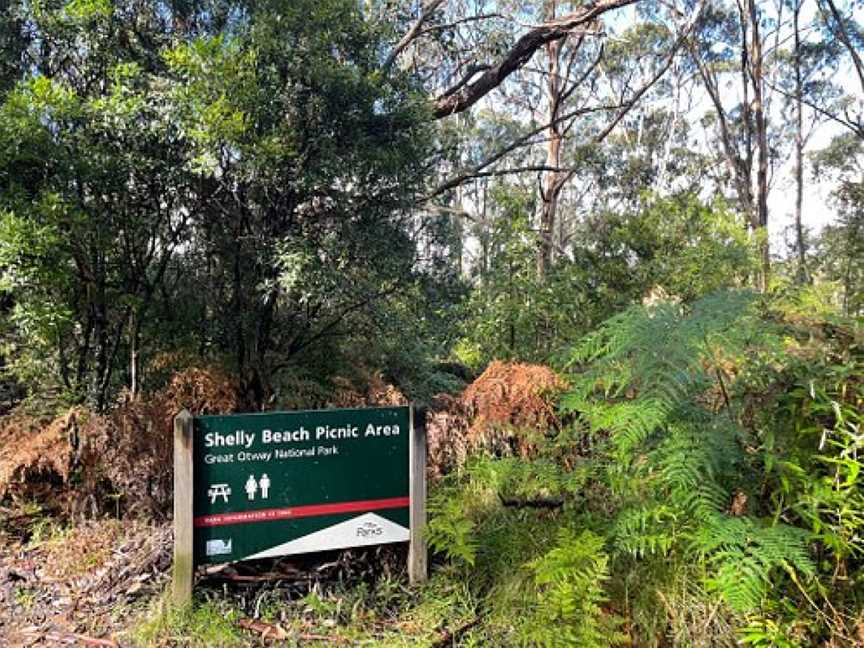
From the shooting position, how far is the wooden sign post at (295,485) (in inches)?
128

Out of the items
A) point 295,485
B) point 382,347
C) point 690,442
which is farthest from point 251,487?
point 382,347

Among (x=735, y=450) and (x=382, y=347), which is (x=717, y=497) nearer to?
(x=735, y=450)

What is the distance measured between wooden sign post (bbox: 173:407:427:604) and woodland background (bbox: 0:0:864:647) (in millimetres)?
243

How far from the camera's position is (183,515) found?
320cm

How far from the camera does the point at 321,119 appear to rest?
5.10 metres

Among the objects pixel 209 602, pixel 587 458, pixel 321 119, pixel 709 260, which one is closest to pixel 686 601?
pixel 587 458

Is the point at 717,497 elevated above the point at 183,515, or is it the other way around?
the point at 717,497

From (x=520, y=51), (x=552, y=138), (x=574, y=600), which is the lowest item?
(x=574, y=600)

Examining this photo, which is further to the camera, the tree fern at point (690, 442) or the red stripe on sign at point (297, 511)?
the red stripe on sign at point (297, 511)

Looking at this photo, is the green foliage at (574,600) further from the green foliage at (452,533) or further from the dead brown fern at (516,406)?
the dead brown fern at (516,406)

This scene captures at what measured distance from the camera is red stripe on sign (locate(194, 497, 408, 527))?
10.8 feet

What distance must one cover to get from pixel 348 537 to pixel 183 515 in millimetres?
846

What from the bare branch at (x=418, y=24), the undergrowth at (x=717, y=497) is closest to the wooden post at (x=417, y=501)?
the undergrowth at (x=717, y=497)

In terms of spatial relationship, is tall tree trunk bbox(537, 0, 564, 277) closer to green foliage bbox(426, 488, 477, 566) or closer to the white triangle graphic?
green foliage bbox(426, 488, 477, 566)
